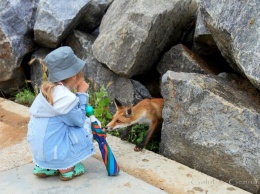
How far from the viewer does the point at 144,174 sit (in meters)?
3.56

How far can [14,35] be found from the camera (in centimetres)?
580

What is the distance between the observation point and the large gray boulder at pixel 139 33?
4.55 m

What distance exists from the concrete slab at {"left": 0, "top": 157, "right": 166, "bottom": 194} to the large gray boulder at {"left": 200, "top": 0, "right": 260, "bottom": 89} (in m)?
1.38

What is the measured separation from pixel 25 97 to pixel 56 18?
136 cm

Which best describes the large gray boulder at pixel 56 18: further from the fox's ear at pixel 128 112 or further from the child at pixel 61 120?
the child at pixel 61 120

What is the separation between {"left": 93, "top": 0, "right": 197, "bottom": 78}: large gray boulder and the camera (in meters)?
4.55

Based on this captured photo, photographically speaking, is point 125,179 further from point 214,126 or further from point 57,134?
point 214,126

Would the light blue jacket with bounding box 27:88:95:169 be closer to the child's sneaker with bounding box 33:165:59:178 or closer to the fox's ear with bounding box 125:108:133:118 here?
the child's sneaker with bounding box 33:165:59:178

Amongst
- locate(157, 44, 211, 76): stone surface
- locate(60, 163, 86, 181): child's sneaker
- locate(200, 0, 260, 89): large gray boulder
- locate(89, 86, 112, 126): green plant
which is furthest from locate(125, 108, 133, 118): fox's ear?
locate(200, 0, 260, 89): large gray boulder

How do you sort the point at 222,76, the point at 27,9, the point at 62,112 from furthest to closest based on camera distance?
the point at 27,9, the point at 222,76, the point at 62,112

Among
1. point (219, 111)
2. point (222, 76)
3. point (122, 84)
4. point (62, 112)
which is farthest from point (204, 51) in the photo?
point (62, 112)

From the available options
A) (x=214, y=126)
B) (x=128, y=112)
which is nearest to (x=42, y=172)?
(x=128, y=112)

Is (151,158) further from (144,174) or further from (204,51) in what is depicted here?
(204,51)

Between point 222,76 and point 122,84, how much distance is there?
56.7 inches
